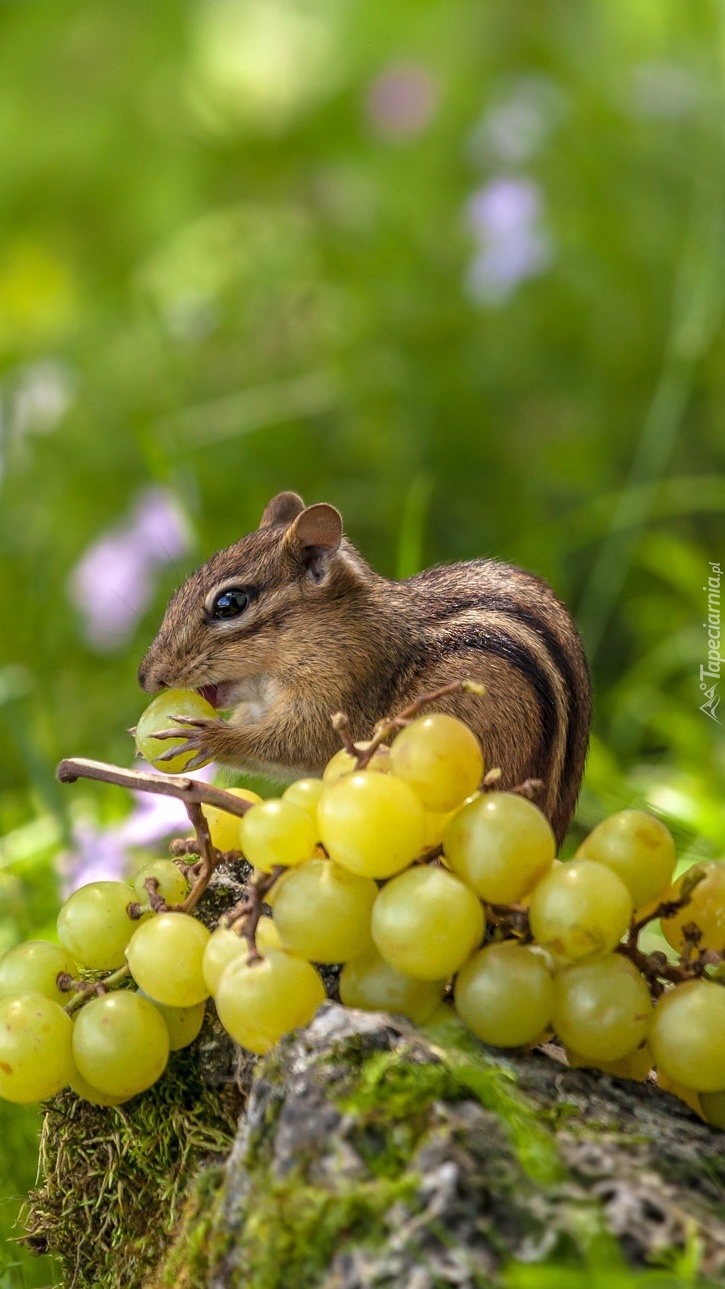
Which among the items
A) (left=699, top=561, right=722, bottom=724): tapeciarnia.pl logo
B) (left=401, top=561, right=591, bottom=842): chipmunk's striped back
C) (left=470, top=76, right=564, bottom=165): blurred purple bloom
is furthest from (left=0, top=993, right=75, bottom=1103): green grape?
(left=470, top=76, right=564, bottom=165): blurred purple bloom

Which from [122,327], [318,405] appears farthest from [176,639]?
[122,327]


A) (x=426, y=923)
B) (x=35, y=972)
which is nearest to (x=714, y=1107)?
(x=426, y=923)

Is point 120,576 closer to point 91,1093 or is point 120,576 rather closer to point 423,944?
point 91,1093

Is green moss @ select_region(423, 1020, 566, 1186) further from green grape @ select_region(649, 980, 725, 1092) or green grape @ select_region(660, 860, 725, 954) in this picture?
green grape @ select_region(660, 860, 725, 954)

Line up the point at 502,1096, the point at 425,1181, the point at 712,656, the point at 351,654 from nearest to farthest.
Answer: the point at 425,1181
the point at 502,1096
the point at 351,654
the point at 712,656

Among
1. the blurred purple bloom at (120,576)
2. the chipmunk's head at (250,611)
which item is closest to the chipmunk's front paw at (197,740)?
the chipmunk's head at (250,611)

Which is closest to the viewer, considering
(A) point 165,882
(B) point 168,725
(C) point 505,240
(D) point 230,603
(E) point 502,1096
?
(E) point 502,1096
